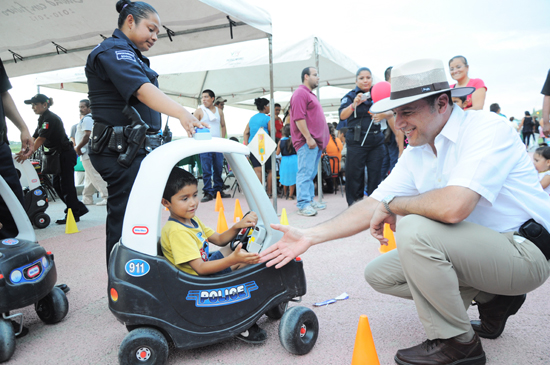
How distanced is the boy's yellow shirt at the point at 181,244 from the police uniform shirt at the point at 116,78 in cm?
71

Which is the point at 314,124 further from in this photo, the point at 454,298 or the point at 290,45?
the point at 454,298

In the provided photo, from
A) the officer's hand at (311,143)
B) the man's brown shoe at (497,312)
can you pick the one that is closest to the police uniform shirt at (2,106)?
the man's brown shoe at (497,312)

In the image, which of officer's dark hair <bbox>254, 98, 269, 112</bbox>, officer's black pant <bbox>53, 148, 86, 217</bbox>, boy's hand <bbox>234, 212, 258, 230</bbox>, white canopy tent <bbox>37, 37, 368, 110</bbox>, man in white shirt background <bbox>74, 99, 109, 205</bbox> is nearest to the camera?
boy's hand <bbox>234, 212, 258, 230</bbox>

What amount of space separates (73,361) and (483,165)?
212 cm

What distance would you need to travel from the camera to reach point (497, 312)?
78.0 inches

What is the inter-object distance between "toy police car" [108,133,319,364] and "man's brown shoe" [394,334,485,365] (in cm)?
51

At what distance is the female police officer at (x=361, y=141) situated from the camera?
5148mm

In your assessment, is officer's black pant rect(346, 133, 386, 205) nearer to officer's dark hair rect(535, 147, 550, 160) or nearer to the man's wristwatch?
officer's dark hair rect(535, 147, 550, 160)

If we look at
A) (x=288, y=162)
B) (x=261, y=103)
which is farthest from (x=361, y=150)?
(x=261, y=103)

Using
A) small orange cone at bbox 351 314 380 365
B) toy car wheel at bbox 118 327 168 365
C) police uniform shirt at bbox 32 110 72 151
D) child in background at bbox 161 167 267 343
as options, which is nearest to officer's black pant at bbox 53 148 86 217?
police uniform shirt at bbox 32 110 72 151

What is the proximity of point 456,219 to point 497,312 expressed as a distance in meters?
0.71

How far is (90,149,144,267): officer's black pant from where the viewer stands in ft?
7.31

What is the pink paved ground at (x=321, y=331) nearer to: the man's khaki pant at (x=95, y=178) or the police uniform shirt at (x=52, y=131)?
the police uniform shirt at (x=52, y=131)

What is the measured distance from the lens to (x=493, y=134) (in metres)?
1.66
